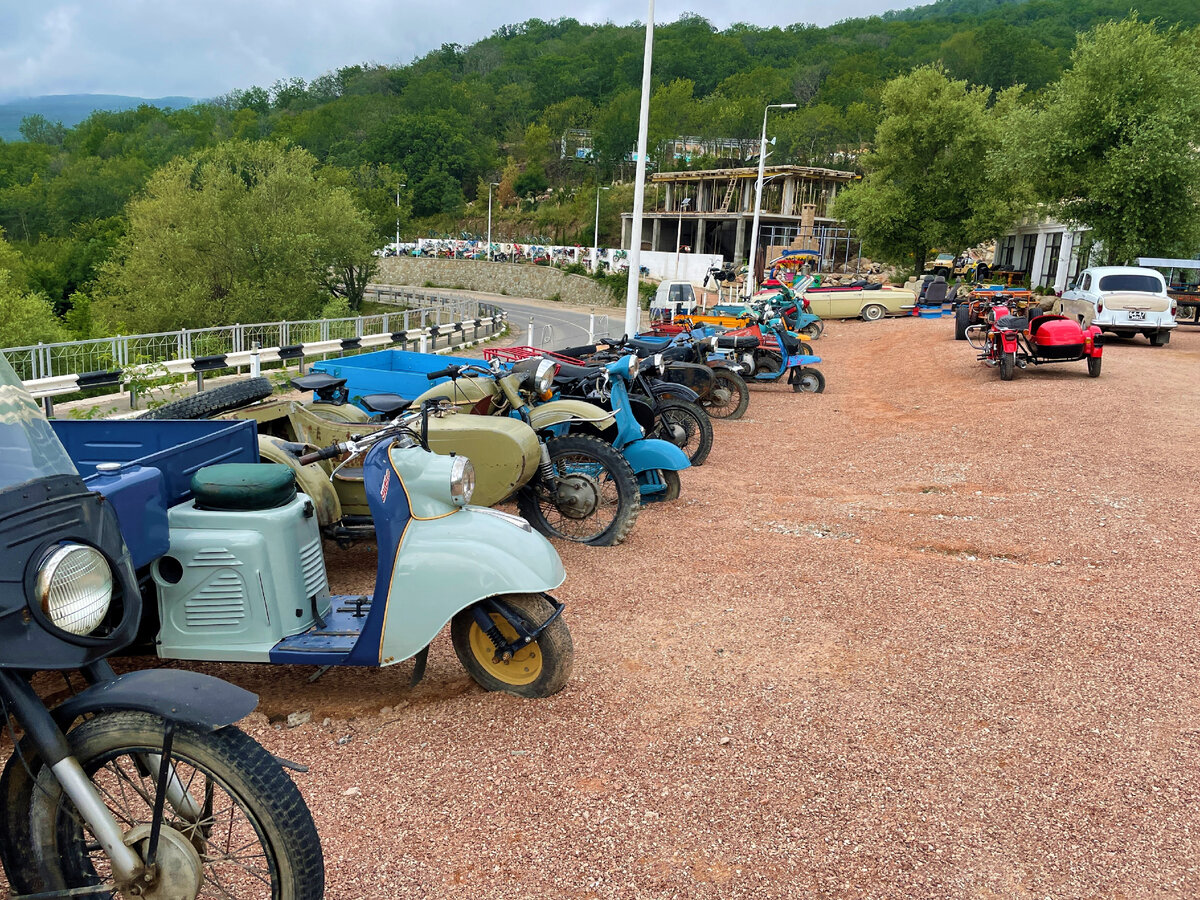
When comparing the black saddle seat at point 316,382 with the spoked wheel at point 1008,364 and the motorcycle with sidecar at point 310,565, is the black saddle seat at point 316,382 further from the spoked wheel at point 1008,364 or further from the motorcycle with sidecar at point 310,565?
the spoked wheel at point 1008,364

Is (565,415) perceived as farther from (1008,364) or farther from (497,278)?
(497,278)

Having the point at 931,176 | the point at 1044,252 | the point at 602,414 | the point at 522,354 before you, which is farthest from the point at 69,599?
the point at 1044,252

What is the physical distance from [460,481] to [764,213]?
2493 inches

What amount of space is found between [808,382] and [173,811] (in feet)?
47.5

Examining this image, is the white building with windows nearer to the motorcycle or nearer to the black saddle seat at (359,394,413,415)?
the black saddle seat at (359,394,413,415)

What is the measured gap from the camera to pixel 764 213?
6347 centimetres

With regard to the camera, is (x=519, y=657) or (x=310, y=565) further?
(x=519, y=657)

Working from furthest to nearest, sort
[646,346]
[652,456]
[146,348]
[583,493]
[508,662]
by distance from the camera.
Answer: [146,348], [646,346], [652,456], [583,493], [508,662]

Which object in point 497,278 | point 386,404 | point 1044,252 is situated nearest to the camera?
point 386,404

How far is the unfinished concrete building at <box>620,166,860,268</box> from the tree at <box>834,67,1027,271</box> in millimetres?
17911

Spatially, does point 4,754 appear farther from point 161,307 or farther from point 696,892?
point 161,307

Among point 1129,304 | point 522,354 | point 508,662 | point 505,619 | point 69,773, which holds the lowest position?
point 508,662

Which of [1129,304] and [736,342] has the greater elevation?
[1129,304]

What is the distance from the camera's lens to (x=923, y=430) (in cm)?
1174
